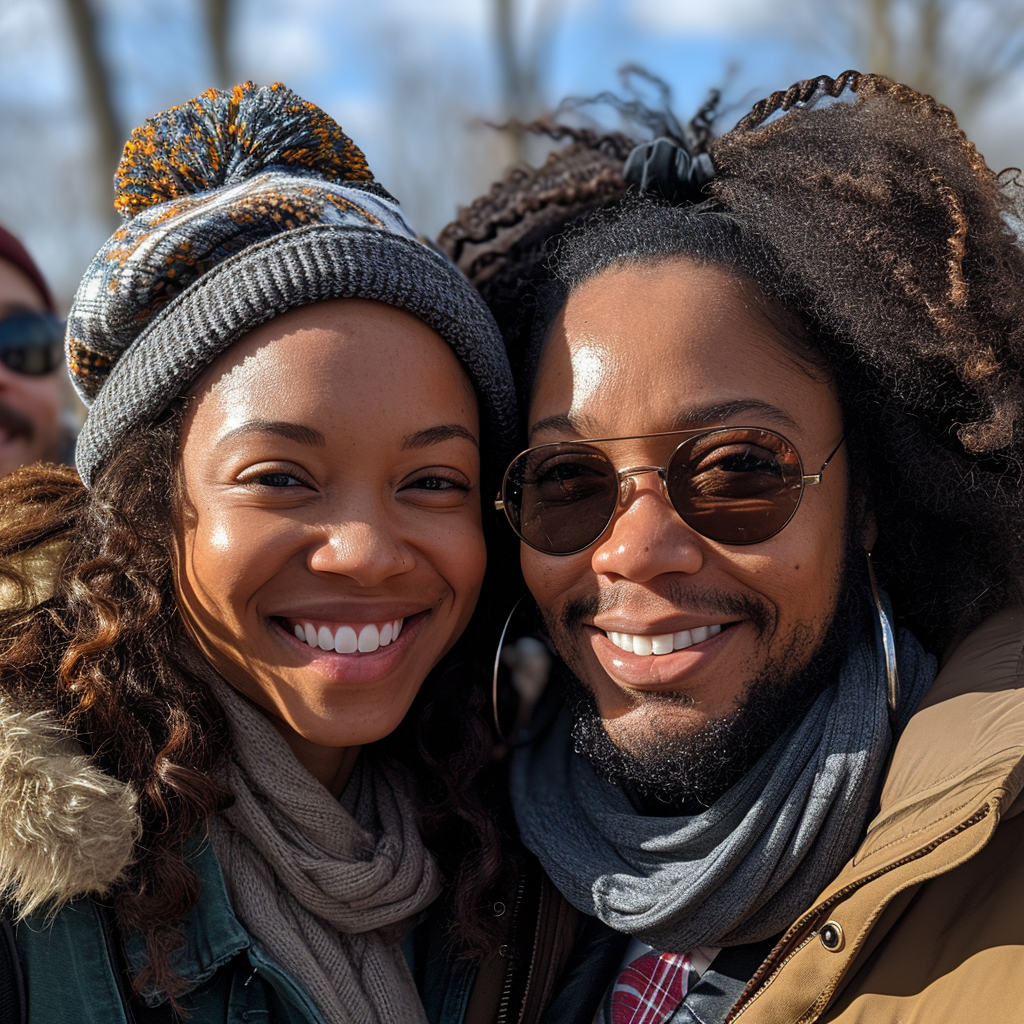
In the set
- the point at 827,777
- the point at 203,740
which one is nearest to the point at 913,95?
the point at 827,777

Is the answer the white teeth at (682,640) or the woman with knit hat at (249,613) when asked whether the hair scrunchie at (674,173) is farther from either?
the white teeth at (682,640)

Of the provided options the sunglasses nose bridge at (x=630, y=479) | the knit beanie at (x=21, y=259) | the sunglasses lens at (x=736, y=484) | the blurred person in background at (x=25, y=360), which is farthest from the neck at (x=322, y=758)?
the knit beanie at (x=21, y=259)

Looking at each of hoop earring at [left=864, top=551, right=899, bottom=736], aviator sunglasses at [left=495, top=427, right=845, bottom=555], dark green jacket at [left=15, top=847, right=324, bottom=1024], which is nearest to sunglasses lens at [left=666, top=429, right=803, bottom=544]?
aviator sunglasses at [left=495, top=427, right=845, bottom=555]

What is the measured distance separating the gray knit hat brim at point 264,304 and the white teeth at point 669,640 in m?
0.79

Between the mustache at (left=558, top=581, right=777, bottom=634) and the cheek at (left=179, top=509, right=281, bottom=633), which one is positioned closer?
the cheek at (left=179, top=509, right=281, bottom=633)

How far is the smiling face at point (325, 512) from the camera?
2471 mm

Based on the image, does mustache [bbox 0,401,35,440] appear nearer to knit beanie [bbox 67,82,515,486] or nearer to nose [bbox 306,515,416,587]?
knit beanie [bbox 67,82,515,486]

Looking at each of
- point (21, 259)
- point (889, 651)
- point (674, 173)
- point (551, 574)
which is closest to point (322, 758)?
point (551, 574)

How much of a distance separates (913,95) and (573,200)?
101 centimetres

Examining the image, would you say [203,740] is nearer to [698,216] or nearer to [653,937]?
[653,937]

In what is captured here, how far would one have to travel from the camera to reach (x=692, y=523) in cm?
258

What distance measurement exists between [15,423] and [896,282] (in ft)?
12.3

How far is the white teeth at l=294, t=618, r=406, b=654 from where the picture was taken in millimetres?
2557

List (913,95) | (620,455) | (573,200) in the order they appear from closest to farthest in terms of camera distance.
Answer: (620,455) → (913,95) → (573,200)
